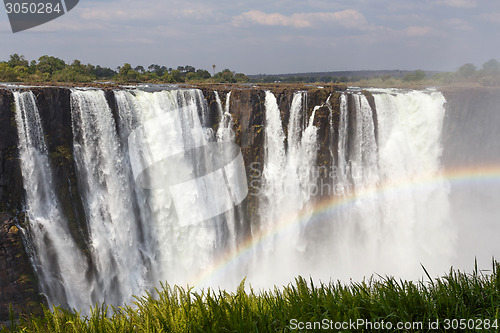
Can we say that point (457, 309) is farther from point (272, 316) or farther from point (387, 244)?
point (387, 244)

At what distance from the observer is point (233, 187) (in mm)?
20531

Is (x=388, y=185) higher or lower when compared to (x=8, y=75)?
lower

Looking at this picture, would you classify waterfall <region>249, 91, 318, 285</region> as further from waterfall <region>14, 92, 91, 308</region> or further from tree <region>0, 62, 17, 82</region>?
tree <region>0, 62, 17, 82</region>

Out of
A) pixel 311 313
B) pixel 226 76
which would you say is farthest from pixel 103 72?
pixel 311 313

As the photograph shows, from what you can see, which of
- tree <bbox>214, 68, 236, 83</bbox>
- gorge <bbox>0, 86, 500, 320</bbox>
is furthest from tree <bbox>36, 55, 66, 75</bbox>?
gorge <bbox>0, 86, 500, 320</bbox>

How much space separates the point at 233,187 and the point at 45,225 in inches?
351

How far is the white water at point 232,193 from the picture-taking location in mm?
16406

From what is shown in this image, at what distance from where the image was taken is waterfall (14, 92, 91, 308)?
14836 millimetres

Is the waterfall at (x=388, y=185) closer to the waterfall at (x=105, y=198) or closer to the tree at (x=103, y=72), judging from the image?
the waterfall at (x=105, y=198)

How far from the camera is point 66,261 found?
52.2 feet

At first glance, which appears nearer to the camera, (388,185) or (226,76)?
(388,185)

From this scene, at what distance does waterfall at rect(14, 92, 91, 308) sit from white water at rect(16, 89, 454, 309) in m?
0.06

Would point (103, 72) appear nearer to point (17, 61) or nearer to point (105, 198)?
point (17, 61)

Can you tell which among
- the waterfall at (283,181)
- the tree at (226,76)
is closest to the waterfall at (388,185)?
the waterfall at (283,181)
